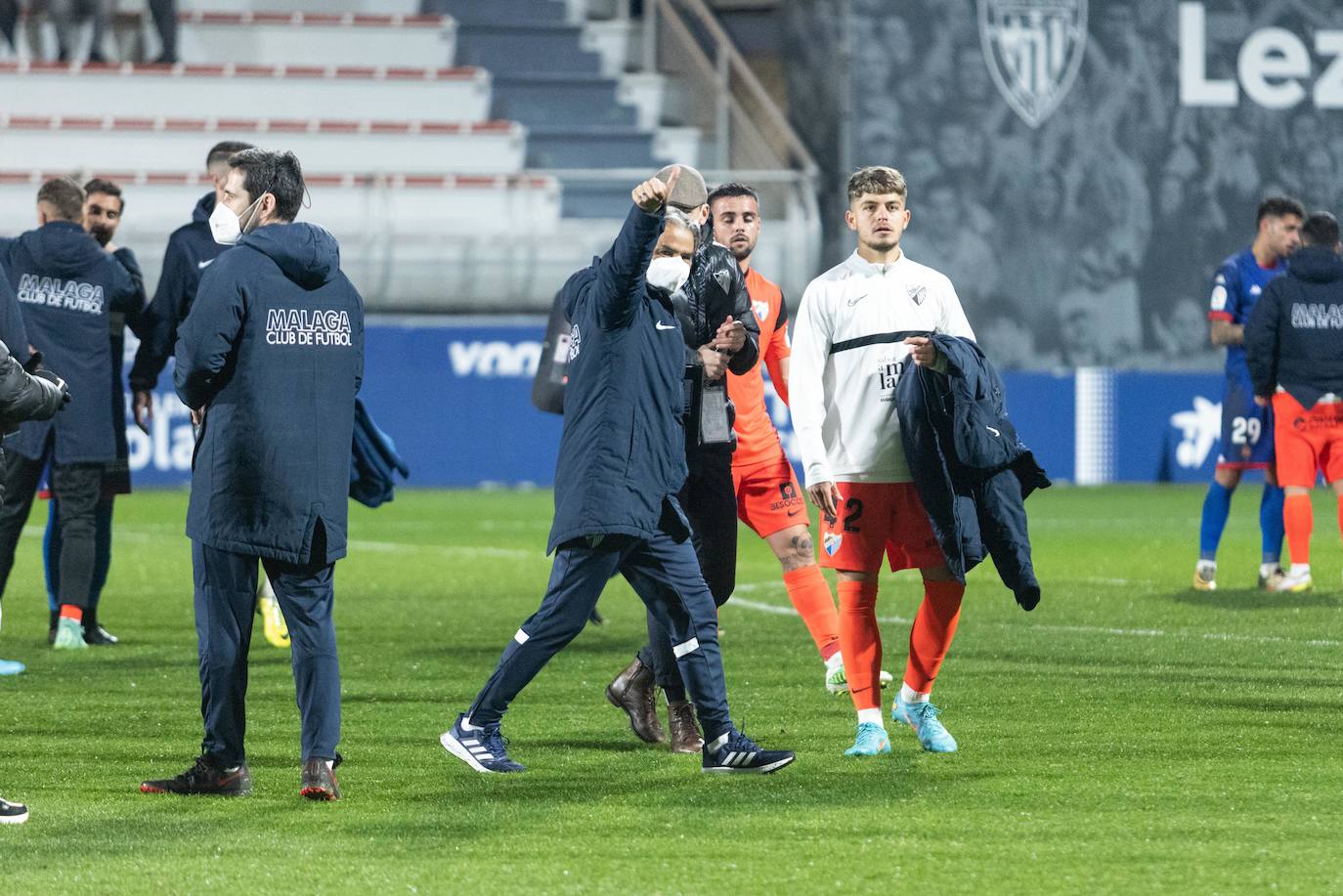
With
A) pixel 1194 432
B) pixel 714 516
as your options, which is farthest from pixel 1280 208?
pixel 1194 432

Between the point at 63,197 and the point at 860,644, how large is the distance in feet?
15.3

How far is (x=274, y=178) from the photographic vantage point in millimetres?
5883

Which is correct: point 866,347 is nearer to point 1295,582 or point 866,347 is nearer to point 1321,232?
point 1321,232

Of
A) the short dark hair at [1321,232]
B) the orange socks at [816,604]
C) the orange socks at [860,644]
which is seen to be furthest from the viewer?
the short dark hair at [1321,232]

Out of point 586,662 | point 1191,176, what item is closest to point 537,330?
point 1191,176

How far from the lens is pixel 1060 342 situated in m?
23.3

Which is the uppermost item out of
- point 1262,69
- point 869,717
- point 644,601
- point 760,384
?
point 1262,69

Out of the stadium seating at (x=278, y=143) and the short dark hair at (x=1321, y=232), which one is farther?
the stadium seating at (x=278, y=143)

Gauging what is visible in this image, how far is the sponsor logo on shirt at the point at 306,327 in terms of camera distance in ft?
18.9

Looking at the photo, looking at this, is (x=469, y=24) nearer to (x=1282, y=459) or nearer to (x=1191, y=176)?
(x=1191, y=176)

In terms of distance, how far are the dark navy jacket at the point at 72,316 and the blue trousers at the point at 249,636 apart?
391cm

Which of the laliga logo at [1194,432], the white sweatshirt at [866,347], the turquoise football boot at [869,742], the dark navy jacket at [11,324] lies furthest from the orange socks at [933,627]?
the laliga logo at [1194,432]

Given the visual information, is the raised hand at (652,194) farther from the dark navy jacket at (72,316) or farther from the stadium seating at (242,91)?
the stadium seating at (242,91)

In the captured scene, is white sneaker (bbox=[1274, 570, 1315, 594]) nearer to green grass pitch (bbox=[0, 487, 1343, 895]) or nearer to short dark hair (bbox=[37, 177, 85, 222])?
green grass pitch (bbox=[0, 487, 1343, 895])
